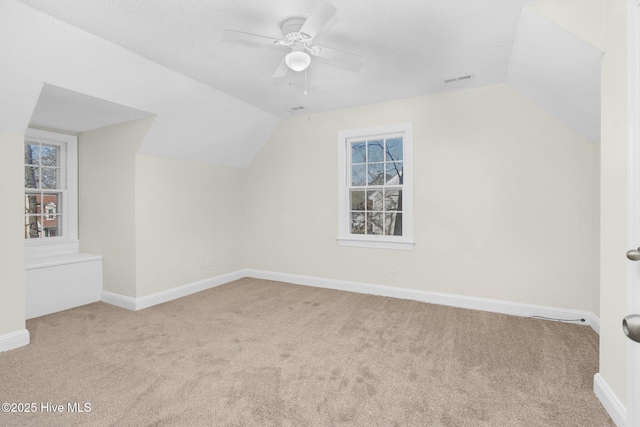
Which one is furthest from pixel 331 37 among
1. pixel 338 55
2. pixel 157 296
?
pixel 157 296

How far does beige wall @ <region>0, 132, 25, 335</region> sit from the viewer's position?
2527 mm

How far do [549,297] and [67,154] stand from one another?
5.89 metres

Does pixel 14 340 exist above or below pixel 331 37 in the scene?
below

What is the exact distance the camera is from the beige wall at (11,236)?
2527 mm

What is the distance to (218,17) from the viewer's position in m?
2.22

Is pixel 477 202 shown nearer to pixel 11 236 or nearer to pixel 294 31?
pixel 294 31

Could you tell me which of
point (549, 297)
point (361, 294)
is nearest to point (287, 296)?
point (361, 294)

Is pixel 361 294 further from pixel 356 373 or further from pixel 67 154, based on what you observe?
pixel 67 154

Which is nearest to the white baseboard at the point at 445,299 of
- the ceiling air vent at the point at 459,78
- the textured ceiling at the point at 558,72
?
the textured ceiling at the point at 558,72

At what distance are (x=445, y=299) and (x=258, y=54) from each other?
3.27 m

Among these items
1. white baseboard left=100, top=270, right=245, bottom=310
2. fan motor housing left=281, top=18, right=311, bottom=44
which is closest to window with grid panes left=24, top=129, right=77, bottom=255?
white baseboard left=100, top=270, right=245, bottom=310

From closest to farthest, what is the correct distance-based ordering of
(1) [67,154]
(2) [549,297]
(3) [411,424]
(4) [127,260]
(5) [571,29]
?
(3) [411,424], (5) [571,29], (2) [549,297], (4) [127,260], (1) [67,154]

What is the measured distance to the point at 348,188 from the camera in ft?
14.1

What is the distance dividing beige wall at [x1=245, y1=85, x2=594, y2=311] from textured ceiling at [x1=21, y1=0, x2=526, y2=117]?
465 millimetres
